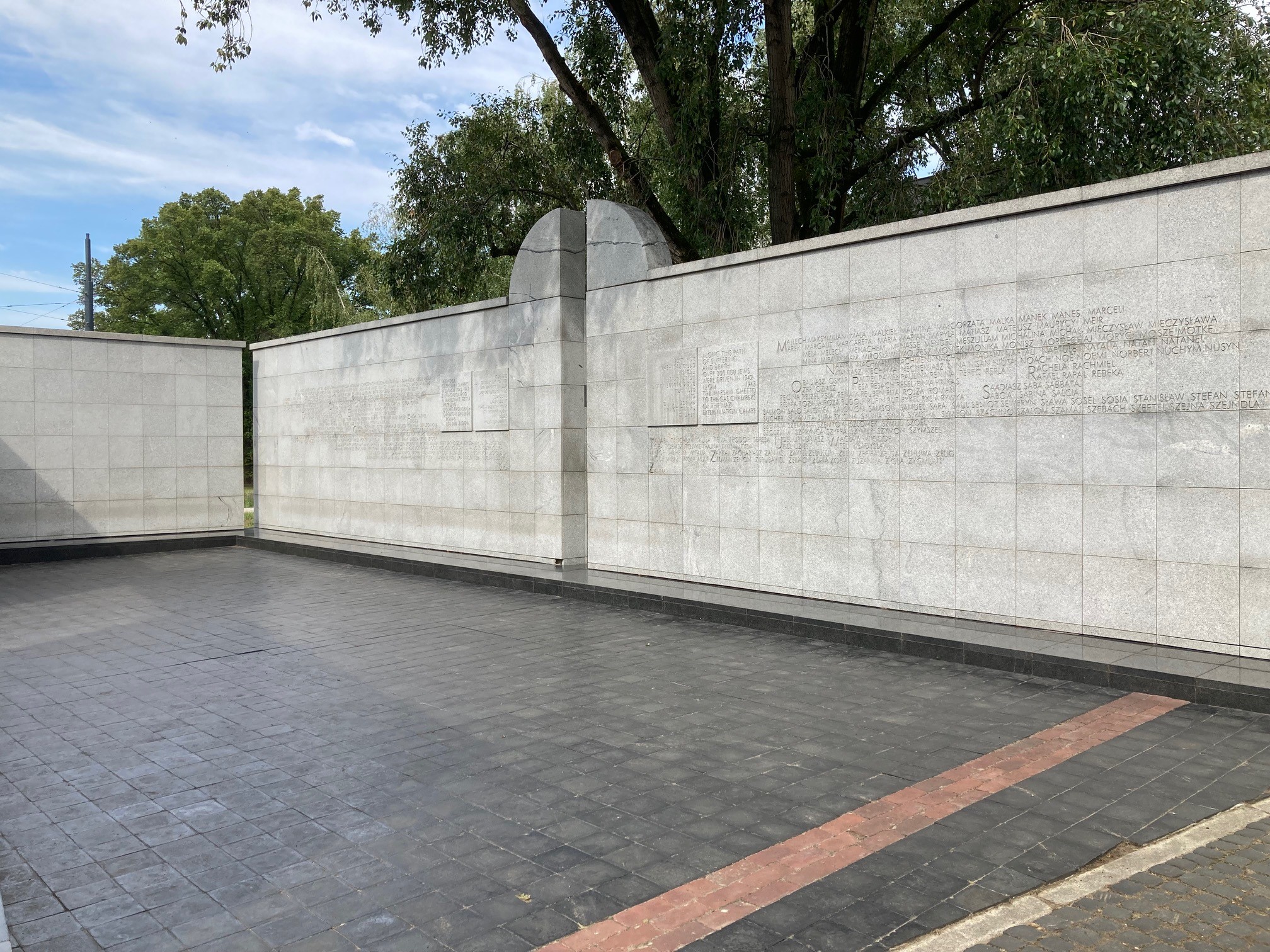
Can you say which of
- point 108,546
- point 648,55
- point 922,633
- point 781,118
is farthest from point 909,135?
point 108,546

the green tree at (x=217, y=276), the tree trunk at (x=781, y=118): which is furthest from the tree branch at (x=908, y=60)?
the green tree at (x=217, y=276)

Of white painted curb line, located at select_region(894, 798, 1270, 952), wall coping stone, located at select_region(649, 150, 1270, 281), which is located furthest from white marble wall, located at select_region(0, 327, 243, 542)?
white painted curb line, located at select_region(894, 798, 1270, 952)

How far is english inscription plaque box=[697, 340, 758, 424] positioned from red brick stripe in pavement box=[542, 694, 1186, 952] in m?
4.86

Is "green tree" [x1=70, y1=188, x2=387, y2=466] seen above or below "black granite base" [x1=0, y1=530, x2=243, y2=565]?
above

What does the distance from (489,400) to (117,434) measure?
294 inches

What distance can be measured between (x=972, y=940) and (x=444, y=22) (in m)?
15.3

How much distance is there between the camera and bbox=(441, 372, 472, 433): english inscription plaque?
42.8ft

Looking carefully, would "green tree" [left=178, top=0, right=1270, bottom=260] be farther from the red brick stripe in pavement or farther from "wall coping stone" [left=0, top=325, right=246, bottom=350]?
the red brick stripe in pavement

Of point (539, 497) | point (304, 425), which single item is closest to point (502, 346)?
point (539, 497)

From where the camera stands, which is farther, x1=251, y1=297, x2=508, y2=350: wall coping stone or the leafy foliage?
the leafy foliage

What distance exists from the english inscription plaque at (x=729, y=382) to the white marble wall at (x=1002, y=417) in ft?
0.14

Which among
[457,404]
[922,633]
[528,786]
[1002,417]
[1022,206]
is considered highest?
[1022,206]

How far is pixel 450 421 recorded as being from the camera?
13336 mm

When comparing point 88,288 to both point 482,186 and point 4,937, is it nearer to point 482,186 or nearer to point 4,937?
point 482,186
